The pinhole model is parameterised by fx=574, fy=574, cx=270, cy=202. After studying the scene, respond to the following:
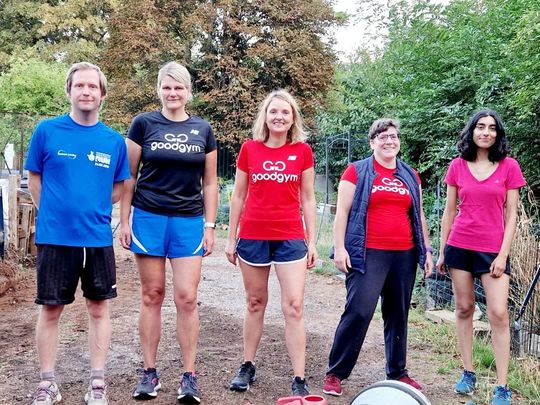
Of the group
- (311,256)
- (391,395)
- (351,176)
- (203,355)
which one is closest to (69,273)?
(311,256)

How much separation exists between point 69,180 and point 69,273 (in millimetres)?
526

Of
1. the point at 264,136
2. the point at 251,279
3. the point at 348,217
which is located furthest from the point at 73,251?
the point at 348,217

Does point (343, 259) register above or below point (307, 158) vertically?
below

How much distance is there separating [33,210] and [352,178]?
555 centimetres

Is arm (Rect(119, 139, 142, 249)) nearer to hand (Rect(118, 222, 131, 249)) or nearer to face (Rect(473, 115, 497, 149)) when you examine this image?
hand (Rect(118, 222, 131, 249))

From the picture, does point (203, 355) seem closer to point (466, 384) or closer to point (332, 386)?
point (332, 386)

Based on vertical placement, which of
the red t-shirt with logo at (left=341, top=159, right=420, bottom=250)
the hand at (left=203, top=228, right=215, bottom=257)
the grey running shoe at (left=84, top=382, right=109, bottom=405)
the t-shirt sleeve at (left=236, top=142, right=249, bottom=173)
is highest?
the t-shirt sleeve at (left=236, top=142, right=249, bottom=173)

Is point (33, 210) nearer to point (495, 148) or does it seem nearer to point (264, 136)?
point (264, 136)

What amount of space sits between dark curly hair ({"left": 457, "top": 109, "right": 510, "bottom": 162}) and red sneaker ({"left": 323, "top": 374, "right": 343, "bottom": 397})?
1.69m

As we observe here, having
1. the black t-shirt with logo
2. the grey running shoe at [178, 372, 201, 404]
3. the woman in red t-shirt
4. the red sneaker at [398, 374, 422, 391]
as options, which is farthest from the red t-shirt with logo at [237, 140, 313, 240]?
the red sneaker at [398, 374, 422, 391]

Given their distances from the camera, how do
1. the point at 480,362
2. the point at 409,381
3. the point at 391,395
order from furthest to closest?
1. the point at 480,362
2. the point at 409,381
3. the point at 391,395

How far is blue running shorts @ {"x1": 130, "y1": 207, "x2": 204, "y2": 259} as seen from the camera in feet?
11.1

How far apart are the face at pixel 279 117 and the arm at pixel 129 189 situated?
82 centimetres

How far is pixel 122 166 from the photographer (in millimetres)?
3428
